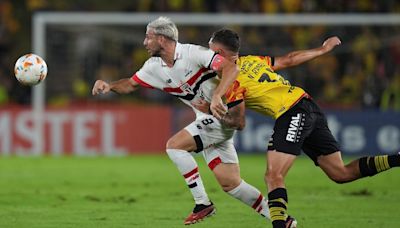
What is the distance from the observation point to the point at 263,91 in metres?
9.61

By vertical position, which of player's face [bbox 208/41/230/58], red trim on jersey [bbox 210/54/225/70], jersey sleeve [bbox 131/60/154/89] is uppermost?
player's face [bbox 208/41/230/58]

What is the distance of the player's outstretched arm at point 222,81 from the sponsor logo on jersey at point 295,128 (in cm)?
75

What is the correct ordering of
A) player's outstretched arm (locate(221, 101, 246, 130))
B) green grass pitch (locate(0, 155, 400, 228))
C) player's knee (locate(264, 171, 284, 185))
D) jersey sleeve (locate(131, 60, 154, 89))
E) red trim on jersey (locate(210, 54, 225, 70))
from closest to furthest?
player's knee (locate(264, 171, 284, 185)) < red trim on jersey (locate(210, 54, 225, 70)) < player's outstretched arm (locate(221, 101, 246, 130)) < jersey sleeve (locate(131, 60, 154, 89)) < green grass pitch (locate(0, 155, 400, 228))

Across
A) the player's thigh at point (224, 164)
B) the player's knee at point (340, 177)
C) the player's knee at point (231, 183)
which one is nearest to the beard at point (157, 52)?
the player's thigh at point (224, 164)

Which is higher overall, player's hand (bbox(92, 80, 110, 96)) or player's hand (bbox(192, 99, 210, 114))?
player's hand (bbox(92, 80, 110, 96))

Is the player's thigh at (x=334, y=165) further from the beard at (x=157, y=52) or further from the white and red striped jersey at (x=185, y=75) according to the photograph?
the beard at (x=157, y=52)

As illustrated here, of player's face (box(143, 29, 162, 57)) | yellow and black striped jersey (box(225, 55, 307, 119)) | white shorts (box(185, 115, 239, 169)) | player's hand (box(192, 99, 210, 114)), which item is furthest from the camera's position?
player's hand (box(192, 99, 210, 114))

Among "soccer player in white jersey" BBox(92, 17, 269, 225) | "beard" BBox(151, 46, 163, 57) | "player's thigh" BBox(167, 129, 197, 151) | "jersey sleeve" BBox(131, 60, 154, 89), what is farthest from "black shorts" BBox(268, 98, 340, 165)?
"jersey sleeve" BBox(131, 60, 154, 89)

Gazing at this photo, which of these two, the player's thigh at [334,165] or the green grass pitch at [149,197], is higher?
the player's thigh at [334,165]

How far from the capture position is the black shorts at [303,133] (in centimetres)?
927

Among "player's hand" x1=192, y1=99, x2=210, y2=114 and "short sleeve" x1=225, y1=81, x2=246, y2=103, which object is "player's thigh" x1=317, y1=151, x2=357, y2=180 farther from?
"player's hand" x1=192, y1=99, x2=210, y2=114

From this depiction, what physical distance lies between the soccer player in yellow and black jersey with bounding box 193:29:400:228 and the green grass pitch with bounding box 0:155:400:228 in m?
0.75

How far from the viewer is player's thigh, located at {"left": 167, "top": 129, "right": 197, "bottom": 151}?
32.7ft

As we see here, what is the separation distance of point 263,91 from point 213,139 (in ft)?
2.85
